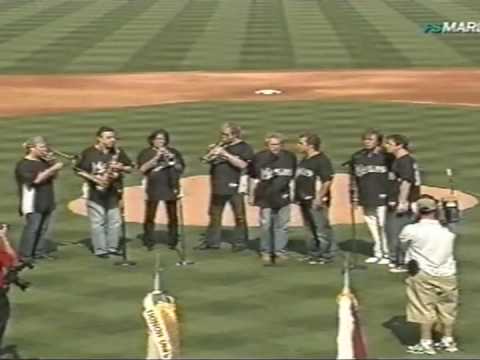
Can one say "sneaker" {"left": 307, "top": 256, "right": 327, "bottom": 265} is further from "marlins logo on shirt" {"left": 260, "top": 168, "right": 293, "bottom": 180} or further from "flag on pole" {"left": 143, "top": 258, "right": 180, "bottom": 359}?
"flag on pole" {"left": 143, "top": 258, "right": 180, "bottom": 359}

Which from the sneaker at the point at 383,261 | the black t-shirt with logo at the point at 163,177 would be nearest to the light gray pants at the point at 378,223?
the sneaker at the point at 383,261

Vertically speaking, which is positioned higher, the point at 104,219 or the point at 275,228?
the point at 104,219

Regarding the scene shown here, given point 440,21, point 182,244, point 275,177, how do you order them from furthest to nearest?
point 440,21, point 182,244, point 275,177

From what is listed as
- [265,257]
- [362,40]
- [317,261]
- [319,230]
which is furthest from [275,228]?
[362,40]

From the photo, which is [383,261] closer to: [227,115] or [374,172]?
[374,172]

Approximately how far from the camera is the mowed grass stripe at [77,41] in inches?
1670

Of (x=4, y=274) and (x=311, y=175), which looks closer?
(x=4, y=274)

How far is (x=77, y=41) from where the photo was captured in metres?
48.9

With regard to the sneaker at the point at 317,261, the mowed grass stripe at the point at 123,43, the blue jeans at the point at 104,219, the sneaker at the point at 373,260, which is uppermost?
the mowed grass stripe at the point at 123,43

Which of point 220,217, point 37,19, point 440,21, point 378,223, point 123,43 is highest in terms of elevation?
point 37,19

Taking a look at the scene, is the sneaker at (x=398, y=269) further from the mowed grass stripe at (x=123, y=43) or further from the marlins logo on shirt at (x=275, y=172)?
the mowed grass stripe at (x=123, y=43)

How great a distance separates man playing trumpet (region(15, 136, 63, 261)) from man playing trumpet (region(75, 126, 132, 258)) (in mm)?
490

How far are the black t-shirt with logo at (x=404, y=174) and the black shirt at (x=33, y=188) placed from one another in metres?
4.71

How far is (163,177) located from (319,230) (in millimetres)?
2372
